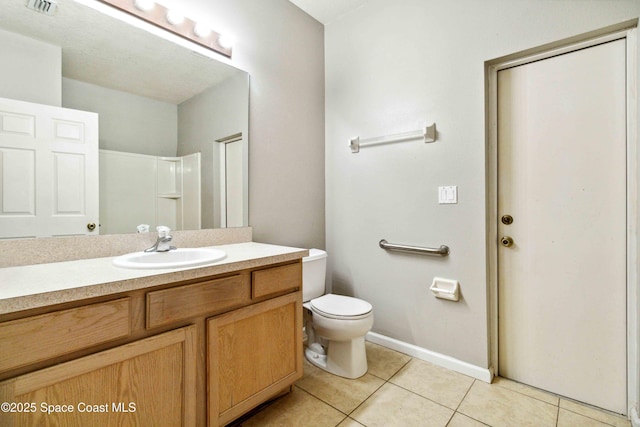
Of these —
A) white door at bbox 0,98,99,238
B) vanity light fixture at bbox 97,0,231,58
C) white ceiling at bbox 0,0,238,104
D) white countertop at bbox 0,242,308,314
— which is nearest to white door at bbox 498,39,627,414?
white countertop at bbox 0,242,308,314

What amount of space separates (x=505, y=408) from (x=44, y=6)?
112 inches

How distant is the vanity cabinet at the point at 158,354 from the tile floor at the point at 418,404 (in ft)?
0.63

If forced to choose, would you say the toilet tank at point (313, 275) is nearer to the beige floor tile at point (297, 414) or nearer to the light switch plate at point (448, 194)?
the beige floor tile at point (297, 414)

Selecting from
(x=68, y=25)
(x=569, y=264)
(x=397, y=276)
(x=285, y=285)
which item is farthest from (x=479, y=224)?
(x=68, y=25)

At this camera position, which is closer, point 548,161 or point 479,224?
point 548,161

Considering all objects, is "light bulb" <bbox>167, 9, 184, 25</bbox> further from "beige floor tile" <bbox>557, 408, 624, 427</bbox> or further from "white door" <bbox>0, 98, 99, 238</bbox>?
"beige floor tile" <bbox>557, 408, 624, 427</bbox>

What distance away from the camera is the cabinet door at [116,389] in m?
0.80

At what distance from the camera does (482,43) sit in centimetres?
171

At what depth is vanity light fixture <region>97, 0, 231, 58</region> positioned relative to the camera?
4.81ft

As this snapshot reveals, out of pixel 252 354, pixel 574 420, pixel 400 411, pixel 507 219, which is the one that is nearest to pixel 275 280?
pixel 252 354

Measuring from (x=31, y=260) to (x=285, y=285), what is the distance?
3.45ft

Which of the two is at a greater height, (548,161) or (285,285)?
(548,161)

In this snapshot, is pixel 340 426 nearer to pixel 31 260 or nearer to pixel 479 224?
pixel 479 224

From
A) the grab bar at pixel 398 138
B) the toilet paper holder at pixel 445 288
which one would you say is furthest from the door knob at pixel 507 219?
the grab bar at pixel 398 138
